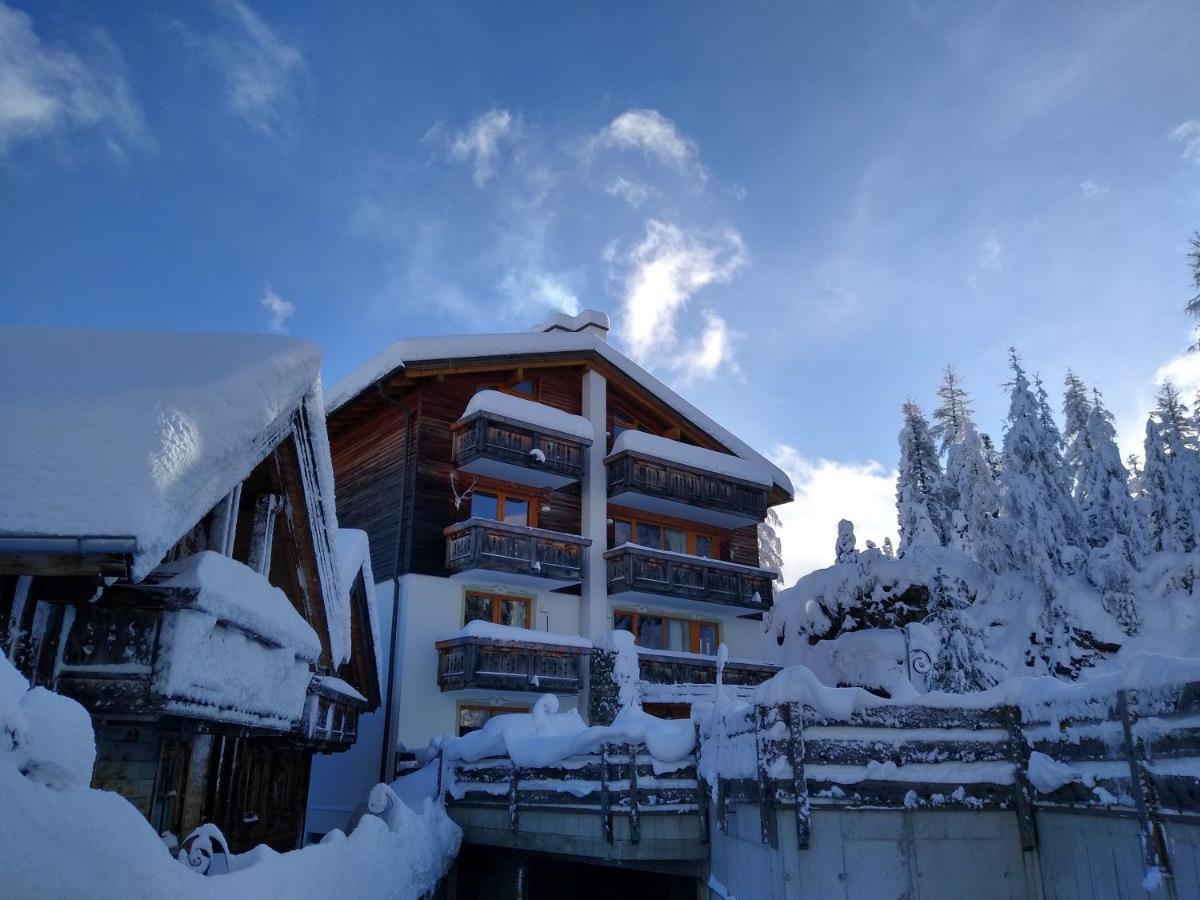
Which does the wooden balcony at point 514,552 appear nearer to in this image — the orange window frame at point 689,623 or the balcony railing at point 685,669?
the orange window frame at point 689,623

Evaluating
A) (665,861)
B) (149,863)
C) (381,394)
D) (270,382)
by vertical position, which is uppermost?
(381,394)

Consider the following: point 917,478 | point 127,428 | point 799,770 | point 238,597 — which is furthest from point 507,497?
point 917,478

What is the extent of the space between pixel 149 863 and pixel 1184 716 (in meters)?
6.23

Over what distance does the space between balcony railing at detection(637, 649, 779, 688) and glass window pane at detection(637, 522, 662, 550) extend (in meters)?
4.05

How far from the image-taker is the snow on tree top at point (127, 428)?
18.9 ft

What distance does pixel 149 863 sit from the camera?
4145mm

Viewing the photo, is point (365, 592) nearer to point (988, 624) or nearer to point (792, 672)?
point (792, 672)

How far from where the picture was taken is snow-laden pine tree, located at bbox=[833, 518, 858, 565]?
1270 inches

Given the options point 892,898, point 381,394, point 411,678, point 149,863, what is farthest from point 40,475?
point 381,394

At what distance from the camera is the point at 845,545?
3247 centimetres

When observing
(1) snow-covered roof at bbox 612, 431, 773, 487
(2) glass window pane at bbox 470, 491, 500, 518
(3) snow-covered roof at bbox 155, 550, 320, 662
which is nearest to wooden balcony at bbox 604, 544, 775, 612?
(1) snow-covered roof at bbox 612, 431, 773, 487

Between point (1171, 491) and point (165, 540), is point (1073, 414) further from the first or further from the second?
point (165, 540)

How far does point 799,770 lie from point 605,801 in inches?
179

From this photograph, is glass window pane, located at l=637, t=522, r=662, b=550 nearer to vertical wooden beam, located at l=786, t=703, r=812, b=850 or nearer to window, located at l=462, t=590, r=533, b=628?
window, located at l=462, t=590, r=533, b=628
